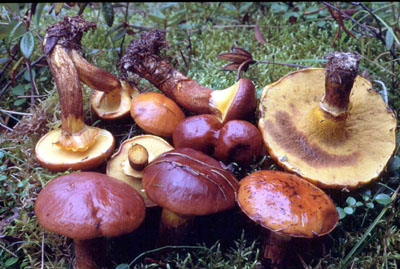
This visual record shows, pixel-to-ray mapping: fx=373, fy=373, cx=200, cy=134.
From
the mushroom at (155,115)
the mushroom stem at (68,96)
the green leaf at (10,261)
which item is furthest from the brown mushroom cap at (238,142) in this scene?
the green leaf at (10,261)

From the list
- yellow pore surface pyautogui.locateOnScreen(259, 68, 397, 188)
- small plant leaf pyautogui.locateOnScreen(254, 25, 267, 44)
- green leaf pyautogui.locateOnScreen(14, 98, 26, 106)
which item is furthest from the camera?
small plant leaf pyautogui.locateOnScreen(254, 25, 267, 44)

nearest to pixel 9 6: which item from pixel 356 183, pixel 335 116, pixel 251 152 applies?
pixel 251 152

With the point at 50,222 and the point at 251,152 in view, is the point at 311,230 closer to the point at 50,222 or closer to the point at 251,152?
the point at 251,152

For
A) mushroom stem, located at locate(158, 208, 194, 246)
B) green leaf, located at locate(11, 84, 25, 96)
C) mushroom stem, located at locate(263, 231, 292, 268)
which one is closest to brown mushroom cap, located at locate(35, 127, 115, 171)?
mushroom stem, located at locate(158, 208, 194, 246)

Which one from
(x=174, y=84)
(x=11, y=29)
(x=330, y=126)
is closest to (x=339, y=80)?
(x=330, y=126)

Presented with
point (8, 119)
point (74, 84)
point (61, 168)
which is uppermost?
point (74, 84)

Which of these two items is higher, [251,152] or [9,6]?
[9,6]

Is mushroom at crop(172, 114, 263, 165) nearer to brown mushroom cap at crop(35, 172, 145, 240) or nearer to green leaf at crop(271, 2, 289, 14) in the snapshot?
brown mushroom cap at crop(35, 172, 145, 240)

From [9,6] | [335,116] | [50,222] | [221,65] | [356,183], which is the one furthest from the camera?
[221,65]
